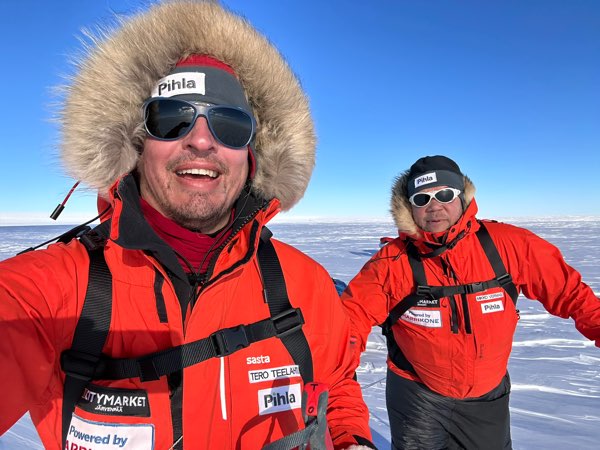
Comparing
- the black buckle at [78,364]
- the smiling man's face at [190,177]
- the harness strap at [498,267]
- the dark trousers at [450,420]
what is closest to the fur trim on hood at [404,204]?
the harness strap at [498,267]

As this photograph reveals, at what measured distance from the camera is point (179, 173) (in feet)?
4.61

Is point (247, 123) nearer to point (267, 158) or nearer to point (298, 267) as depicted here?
point (267, 158)

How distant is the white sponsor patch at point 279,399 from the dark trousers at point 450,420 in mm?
1830

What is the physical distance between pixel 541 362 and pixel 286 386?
17.1 ft

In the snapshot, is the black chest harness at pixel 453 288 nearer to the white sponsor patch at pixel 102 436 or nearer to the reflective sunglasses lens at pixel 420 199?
the reflective sunglasses lens at pixel 420 199

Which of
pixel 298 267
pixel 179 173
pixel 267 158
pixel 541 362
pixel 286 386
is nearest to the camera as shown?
pixel 286 386

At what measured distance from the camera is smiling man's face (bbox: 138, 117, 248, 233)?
1.38 metres

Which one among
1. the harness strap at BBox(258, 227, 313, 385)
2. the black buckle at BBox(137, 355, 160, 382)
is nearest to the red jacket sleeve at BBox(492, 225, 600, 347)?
the harness strap at BBox(258, 227, 313, 385)

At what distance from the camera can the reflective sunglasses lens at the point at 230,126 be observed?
143 centimetres

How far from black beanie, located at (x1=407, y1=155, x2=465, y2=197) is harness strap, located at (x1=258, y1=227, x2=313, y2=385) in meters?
1.95

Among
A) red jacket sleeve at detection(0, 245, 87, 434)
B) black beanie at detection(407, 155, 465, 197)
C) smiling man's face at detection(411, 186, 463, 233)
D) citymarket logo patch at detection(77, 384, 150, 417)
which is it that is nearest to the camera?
red jacket sleeve at detection(0, 245, 87, 434)

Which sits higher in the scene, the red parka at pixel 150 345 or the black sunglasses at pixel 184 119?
the black sunglasses at pixel 184 119

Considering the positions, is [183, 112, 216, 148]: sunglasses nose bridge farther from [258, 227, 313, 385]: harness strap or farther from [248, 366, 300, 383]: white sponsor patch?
[248, 366, 300, 383]: white sponsor patch

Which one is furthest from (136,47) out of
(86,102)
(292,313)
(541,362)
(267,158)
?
(541,362)
